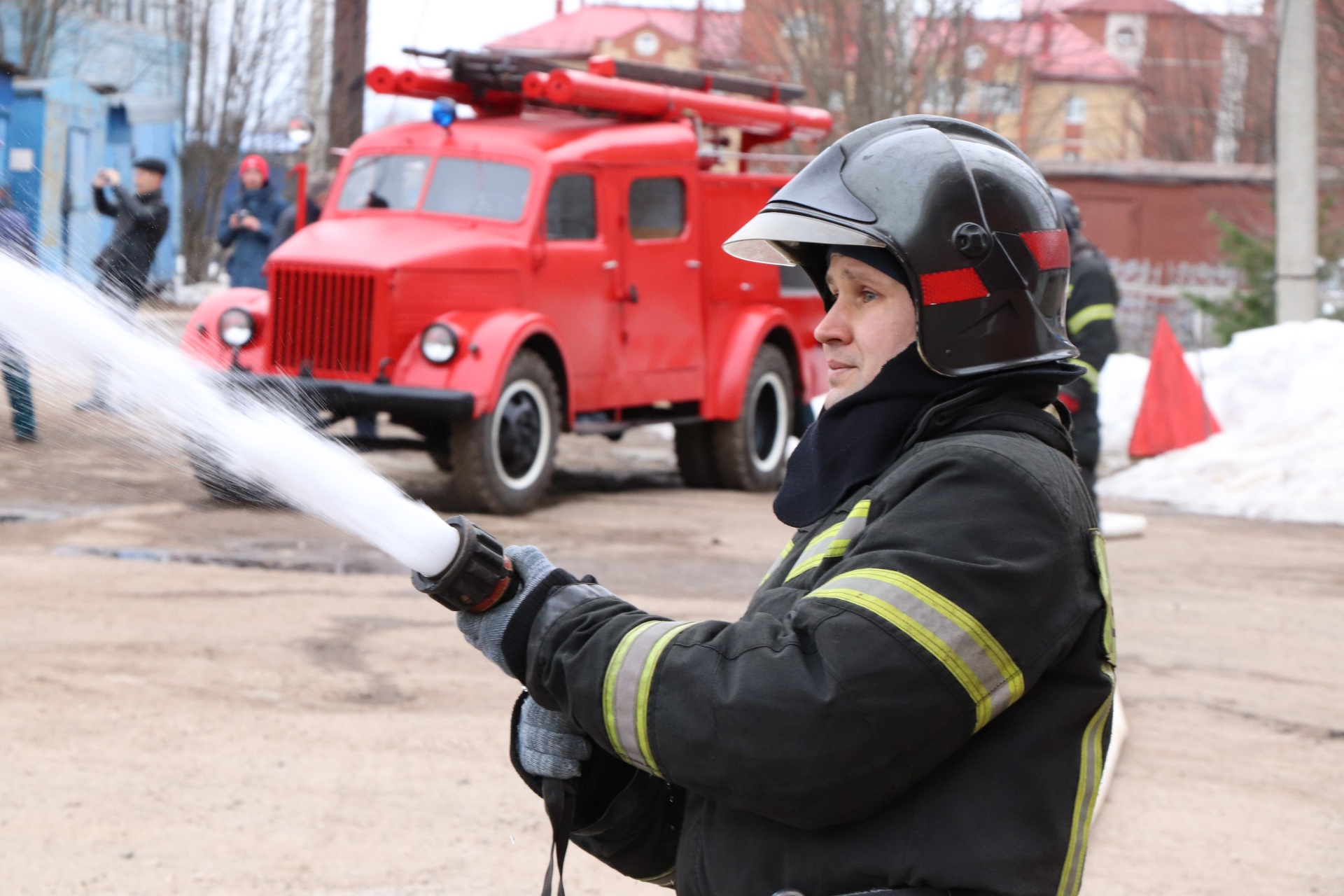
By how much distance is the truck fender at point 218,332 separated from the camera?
403 inches

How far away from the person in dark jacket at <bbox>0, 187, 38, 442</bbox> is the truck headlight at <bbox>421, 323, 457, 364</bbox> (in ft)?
7.55

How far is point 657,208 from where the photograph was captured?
39.3ft

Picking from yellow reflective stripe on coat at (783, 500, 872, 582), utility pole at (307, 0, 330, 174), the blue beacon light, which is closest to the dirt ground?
yellow reflective stripe on coat at (783, 500, 872, 582)

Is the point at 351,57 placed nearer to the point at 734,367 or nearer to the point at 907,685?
the point at 734,367

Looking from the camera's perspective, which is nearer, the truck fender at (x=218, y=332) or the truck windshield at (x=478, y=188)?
the truck fender at (x=218, y=332)

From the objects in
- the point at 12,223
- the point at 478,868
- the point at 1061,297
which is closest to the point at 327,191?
the point at 12,223

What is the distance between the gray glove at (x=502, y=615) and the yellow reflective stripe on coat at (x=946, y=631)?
435mm

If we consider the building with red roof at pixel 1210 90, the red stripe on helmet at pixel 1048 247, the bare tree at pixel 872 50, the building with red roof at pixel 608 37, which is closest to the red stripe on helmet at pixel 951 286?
the red stripe on helmet at pixel 1048 247

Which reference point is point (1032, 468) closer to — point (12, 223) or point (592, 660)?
point (592, 660)

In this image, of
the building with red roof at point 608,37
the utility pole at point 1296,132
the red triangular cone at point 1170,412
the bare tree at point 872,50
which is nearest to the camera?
the red triangular cone at point 1170,412

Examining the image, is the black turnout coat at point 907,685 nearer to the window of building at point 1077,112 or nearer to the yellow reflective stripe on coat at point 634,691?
the yellow reflective stripe on coat at point 634,691

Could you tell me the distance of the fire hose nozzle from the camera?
201 centimetres

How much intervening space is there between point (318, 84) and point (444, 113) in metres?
11.9

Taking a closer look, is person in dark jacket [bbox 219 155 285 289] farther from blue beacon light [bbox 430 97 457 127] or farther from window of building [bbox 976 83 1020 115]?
window of building [bbox 976 83 1020 115]
